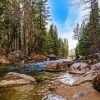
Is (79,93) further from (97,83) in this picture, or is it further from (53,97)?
(53,97)

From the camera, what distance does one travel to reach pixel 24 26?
176 feet

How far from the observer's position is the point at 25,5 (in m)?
52.7

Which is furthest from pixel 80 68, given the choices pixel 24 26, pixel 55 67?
pixel 24 26

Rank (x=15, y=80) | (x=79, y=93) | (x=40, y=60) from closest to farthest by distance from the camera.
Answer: (x=79, y=93)
(x=15, y=80)
(x=40, y=60)

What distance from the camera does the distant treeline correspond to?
47344mm

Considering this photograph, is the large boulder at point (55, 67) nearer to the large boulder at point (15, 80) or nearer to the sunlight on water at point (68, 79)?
the sunlight on water at point (68, 79)

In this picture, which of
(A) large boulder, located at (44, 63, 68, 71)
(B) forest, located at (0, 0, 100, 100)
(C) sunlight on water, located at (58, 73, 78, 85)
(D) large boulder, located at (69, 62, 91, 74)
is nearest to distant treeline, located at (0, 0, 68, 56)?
(B) forest, located at (0, 0, 100, 100)

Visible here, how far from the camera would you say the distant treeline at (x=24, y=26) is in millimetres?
47344

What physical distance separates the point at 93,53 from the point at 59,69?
8921 mm

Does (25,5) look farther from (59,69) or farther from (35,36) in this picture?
(59,69)

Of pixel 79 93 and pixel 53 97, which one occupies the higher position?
pixel 79 93

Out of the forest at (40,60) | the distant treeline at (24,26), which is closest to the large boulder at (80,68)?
the forest at (40,60)

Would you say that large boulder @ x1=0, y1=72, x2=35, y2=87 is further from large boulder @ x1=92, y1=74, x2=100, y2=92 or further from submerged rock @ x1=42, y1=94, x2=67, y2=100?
large boulder @ x1=92, y1=74, x2=100, y2=92

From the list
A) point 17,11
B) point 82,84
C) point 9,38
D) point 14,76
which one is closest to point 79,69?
point 14,76
